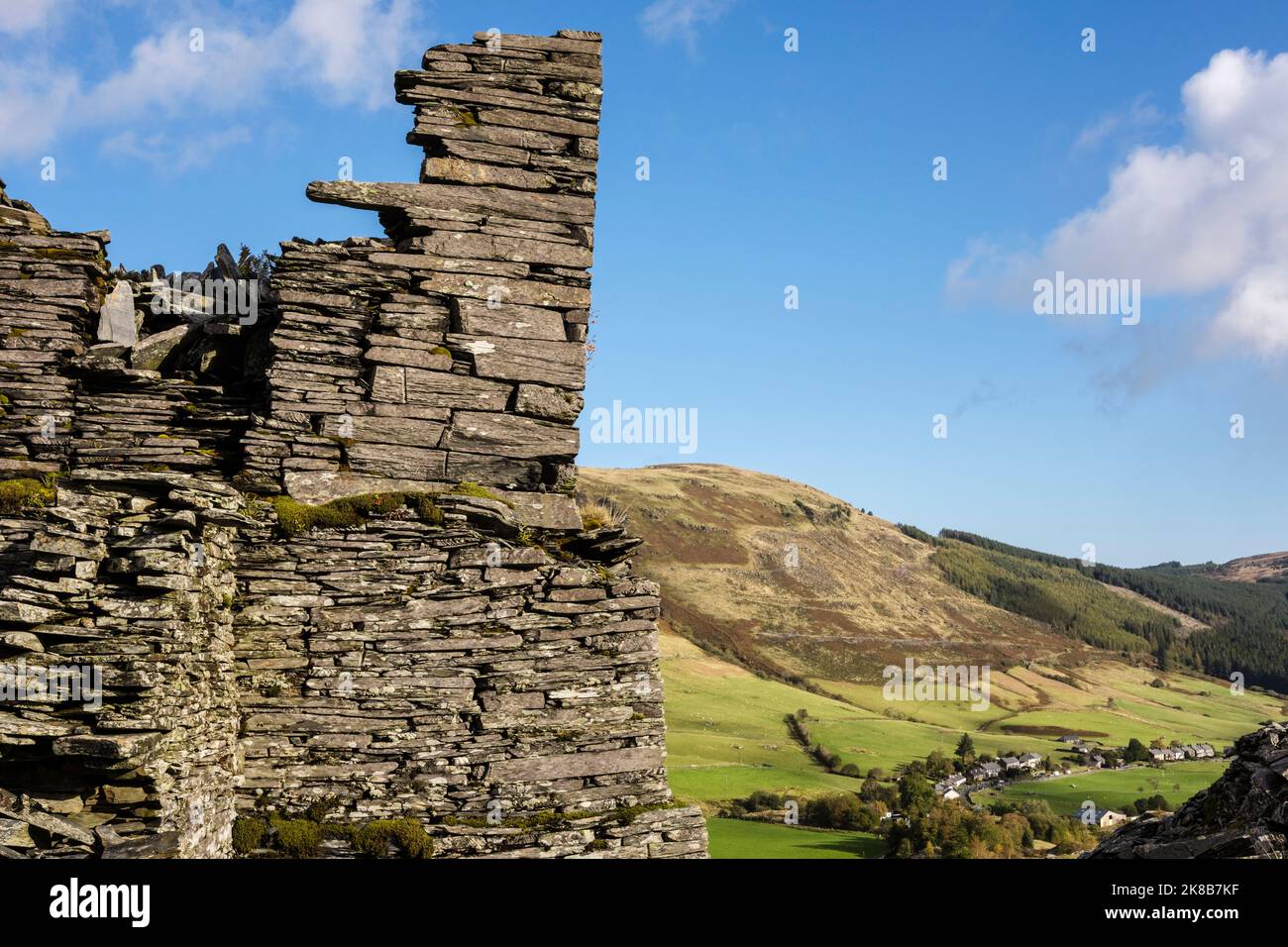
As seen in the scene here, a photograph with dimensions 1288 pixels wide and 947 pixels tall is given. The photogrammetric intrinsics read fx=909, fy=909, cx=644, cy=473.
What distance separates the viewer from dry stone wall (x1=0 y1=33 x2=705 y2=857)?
10508 mm

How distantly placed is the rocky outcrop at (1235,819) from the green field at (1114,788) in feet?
136

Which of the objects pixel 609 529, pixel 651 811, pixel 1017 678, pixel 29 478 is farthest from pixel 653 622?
pixel 1017 678

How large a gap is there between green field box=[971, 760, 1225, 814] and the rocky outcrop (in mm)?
41538

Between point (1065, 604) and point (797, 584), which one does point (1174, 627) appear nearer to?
point (1065, 604)

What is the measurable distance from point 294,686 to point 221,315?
6.40 metres

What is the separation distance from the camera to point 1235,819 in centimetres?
1059

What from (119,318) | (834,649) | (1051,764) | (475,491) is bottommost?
(1051,764)

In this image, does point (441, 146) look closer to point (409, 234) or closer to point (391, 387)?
point (409, 234)

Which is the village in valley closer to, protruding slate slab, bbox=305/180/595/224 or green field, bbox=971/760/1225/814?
green field, bbox=971/760/1225/814

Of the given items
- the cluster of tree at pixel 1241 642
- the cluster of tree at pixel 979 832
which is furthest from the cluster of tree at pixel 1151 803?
the cluster of tree at pixel 1241 642

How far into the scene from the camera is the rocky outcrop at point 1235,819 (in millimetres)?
9633

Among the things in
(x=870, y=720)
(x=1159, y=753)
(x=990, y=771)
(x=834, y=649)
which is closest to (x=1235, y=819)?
(x=990, y=771)

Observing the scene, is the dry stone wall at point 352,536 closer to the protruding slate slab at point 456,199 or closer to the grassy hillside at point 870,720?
the protruding slate slab at point 456,199

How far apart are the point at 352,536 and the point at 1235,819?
38.1 ft
